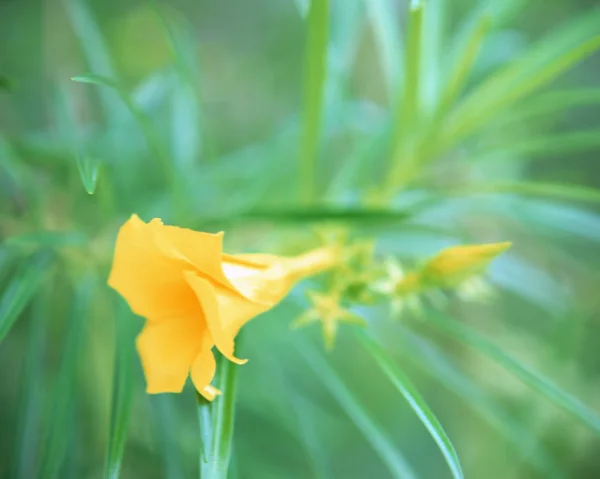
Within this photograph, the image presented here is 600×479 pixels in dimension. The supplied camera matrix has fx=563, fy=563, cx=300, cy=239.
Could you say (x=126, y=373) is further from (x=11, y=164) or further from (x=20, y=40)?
(x=20, y=40)

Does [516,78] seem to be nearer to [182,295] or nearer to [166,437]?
[182,295]

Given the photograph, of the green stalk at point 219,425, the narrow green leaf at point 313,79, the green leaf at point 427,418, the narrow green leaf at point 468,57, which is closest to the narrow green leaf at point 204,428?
the green stalk at point 219,425

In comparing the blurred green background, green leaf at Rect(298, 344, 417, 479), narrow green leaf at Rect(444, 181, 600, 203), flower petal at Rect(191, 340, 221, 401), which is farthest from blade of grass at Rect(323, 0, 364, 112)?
flower petal at Rect(191, 340, 221, 401)

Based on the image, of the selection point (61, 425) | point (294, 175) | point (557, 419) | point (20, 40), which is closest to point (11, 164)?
point (61, 425)

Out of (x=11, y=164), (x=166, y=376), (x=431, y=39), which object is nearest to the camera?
(x=166, y=376)

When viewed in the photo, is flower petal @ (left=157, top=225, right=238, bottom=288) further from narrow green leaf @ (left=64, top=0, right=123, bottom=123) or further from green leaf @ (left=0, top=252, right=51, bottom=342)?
narrow green leaf @ (left=64, top=0, right=123, bottom=123)

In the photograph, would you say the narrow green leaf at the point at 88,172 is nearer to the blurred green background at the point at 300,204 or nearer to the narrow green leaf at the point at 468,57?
the blurred green background at the point at 300,204
